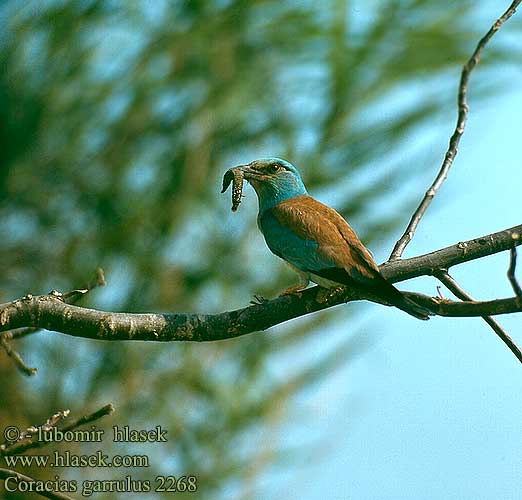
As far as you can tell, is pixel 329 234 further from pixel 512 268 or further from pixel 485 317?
pixel 512 268

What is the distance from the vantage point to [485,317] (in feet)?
5.26

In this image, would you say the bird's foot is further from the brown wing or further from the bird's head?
the bird's head

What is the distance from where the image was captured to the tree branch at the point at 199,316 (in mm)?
1646

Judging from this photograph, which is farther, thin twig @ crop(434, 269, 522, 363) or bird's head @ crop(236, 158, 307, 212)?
bird's head @ crop(236, 158, 307, 212)

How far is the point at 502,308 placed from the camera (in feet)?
4.72

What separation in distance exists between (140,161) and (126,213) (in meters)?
0.30

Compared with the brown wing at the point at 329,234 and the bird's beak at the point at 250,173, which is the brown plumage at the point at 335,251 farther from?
the bird's beak at the point at 250,173

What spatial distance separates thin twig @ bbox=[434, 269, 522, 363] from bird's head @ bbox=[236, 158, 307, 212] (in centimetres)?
124

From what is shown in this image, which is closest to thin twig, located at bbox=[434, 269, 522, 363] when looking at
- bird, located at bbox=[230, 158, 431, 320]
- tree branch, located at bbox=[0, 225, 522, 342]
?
tree branch, located at bbox=[0, 225, 522, 342]

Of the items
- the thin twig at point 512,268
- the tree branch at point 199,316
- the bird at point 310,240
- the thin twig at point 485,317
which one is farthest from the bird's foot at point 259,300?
the thin twig at point 512,268

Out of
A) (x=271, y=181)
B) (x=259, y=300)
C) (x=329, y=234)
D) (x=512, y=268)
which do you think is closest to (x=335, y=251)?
(x=329, y=234)

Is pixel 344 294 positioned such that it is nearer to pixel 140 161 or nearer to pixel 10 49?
pixel 140 161

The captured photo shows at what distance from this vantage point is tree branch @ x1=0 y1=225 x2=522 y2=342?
165cm

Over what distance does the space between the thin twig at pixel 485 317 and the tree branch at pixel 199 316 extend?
0.07 ft
